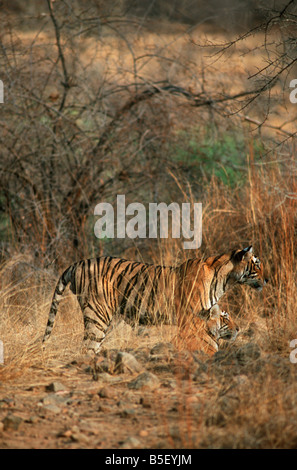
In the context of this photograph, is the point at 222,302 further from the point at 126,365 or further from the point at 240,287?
the point at 126,365

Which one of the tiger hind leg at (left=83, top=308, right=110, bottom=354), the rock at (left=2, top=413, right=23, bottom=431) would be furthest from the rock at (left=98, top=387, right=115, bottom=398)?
the tiger hind leg at (left=83, top=308, right=110, bottom=354)

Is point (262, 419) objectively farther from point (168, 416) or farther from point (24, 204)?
point (24, 204)

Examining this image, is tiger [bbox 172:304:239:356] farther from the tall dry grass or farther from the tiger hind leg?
the tiger hind leg

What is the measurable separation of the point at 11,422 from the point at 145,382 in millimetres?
1089

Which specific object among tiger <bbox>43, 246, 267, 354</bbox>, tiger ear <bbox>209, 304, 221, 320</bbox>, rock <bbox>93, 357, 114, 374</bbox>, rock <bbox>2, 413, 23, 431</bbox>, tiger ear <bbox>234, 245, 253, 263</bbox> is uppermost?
tiger ear <bbox>234, 245, 253, 263</bbox>

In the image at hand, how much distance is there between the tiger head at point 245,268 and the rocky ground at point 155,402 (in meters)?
1.04

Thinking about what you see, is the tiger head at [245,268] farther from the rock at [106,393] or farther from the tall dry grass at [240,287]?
the rock at [106,393]

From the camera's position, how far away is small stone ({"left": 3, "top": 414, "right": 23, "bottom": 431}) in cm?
348

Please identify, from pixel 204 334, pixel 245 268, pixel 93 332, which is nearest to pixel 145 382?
pixel 204 334

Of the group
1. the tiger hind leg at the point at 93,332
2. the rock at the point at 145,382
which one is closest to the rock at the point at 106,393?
the rock at the point at 145,382

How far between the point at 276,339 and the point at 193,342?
0.71 meters

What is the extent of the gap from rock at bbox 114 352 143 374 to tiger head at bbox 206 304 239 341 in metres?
1.07

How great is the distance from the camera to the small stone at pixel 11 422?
3.48 meters

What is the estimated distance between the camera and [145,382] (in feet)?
14.0
